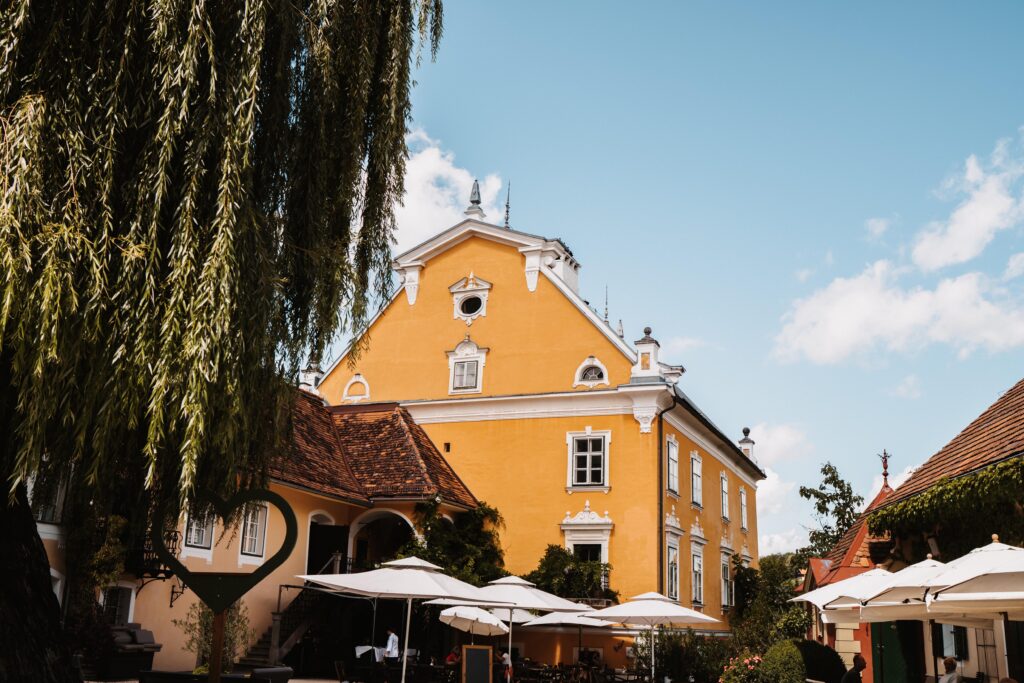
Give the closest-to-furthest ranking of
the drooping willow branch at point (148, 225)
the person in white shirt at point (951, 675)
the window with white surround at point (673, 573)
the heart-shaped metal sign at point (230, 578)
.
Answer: the heart-shaped metal sign at point (230, 578)
the drooping willow branch at point (148, 225)
the person in white shirt at point (951, 675)
the window with white surround at point (673, 573)

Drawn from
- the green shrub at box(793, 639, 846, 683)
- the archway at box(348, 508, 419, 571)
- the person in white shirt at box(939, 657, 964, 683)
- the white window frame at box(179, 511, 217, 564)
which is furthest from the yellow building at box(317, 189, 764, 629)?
the person in white shirt at box(939, 657, 964, 683)

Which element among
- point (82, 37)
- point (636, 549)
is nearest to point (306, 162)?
point (82, 37)

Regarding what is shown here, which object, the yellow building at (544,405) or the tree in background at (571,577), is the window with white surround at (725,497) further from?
the tree in background at (571,577)

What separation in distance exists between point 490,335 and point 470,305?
3.99ft

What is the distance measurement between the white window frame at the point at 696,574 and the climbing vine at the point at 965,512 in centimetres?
1377

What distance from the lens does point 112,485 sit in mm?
8406

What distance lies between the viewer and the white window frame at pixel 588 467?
2556 cm

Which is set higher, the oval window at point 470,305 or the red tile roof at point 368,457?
the oval window at point 470,305

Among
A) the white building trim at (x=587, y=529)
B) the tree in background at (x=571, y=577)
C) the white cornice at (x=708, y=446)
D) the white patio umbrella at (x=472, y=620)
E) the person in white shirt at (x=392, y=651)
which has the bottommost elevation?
the person in white shirt at (x=392, y=651)

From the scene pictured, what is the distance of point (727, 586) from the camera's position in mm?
31656

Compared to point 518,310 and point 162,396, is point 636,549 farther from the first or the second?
point 162,396

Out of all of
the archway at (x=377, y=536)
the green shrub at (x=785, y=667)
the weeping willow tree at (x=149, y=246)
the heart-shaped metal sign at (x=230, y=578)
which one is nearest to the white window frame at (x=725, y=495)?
the archway at (x=377, y=536)

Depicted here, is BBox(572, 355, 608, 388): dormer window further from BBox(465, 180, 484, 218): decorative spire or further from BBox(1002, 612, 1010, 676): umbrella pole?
BBox(1002, 612, 1010, 676): umbrella pole

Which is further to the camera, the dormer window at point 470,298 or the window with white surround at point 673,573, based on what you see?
the dormer window at point 470,298
